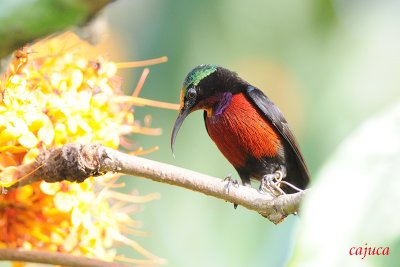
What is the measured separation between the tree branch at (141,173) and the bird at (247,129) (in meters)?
1.48

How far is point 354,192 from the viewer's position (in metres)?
0.77

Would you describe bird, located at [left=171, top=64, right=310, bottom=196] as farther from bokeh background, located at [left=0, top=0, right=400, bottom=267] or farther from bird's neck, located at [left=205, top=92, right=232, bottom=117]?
bokeh background, located at [left=0, top=0, right=400, bottom=267]

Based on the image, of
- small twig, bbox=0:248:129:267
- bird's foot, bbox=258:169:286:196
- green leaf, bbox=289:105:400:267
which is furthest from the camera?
bird's foot, bbox=258:169:286:196

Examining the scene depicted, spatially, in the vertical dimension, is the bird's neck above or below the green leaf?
above

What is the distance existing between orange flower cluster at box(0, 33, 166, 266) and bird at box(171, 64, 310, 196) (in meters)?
0.90

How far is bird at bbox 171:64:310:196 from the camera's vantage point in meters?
3.41

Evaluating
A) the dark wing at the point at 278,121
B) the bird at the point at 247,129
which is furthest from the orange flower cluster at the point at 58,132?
the dark wing at the point at 278,121

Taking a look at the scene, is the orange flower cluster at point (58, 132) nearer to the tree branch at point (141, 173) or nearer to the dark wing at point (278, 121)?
the tree branch at point (141, 173)

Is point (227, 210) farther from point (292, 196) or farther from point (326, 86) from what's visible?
point (292, 196)

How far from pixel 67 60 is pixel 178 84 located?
2179 mm

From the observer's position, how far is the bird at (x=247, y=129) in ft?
11.2

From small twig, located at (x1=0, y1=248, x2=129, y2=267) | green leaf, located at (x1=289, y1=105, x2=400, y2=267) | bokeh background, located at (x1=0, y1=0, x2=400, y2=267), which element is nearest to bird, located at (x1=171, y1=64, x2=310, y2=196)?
bokeh background, located at (x1=0, y1=0, x2=400, y2=267)

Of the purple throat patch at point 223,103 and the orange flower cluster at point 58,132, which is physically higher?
the purple throat patch at point 223,103

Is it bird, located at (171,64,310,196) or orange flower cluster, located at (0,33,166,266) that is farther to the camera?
bird, located at (171,64,310,196)
